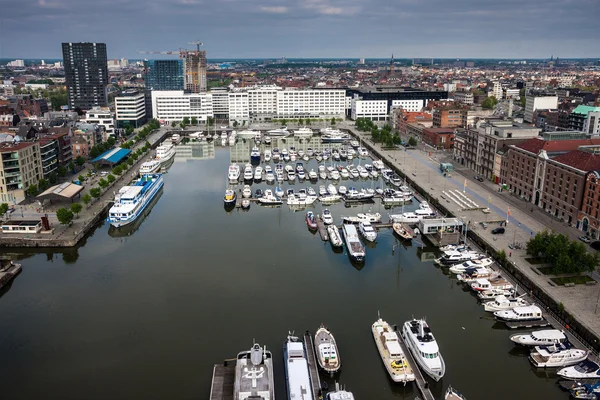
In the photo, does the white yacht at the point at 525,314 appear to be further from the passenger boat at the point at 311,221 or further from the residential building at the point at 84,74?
the residential building at the point at 84,74

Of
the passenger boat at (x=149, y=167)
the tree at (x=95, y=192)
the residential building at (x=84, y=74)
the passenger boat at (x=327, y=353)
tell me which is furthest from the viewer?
the residential building at (x=84, y=74)

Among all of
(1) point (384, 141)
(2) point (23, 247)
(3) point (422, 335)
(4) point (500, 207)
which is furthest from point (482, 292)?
(1) point (384, 141)

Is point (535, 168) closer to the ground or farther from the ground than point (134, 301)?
farther from the ground

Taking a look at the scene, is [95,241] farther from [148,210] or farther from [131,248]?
[148,210]

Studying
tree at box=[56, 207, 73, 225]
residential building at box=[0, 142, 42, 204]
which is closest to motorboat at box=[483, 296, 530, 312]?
tree at box=[56, 207, 73, 225]

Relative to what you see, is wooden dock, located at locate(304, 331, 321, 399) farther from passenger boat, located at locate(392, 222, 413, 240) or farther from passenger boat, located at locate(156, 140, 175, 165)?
passenger boat, located at locate(156, 140, 175, 165)

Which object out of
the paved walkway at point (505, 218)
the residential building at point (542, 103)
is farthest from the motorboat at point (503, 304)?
the residential building at point (542, 103)

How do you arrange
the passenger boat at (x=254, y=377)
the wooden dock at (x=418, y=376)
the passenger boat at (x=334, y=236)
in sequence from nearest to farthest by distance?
the passenger boat at (x=254, y=377)
the wooden dock at (x=418, y=376)
the passenger boat at (x=334, y=236)
